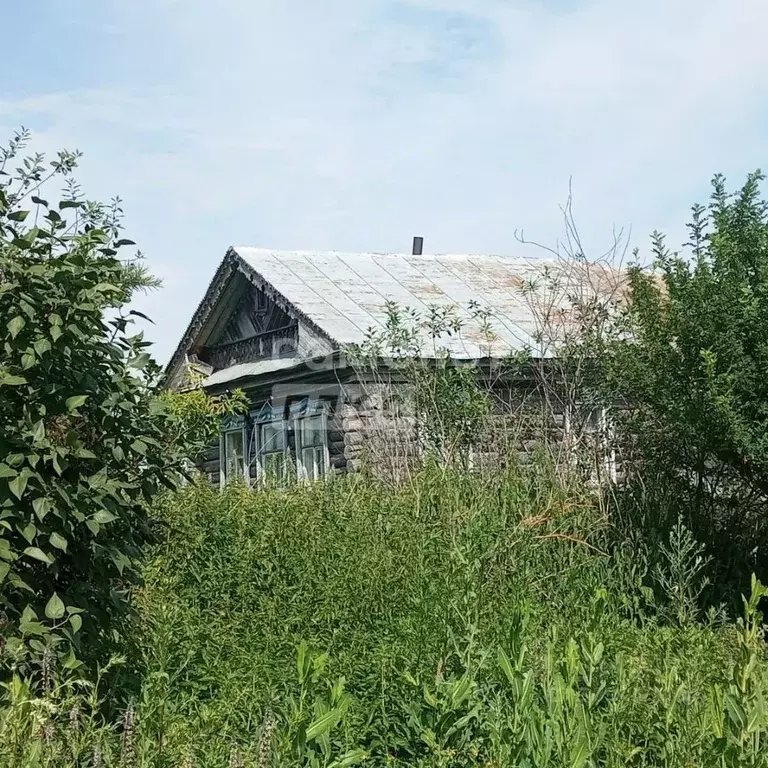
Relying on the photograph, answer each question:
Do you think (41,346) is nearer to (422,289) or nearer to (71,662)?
(71,662)

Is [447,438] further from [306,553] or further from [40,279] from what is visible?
[40,279]

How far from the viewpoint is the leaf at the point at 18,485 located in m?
3.82

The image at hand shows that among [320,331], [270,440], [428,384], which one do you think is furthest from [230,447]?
[428,384]

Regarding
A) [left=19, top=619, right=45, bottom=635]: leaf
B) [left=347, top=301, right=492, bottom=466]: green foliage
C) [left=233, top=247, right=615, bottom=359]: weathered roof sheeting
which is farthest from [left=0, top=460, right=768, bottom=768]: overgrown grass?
[left=233, top=247, right=615, bottom=359]: weathered roof sheeting

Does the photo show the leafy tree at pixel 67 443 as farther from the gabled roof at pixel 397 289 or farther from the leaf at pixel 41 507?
the gabled roof at pixel 397 289

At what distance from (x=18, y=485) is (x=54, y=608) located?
49 centimetres

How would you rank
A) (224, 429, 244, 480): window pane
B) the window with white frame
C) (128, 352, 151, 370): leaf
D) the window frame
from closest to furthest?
1. (128, 352, 151, 370): leaf
2. the window with white frame
3. the window frame
4. (224, 429, 244, 480): window pane

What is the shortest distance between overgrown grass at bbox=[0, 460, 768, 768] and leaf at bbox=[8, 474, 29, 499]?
74 cm

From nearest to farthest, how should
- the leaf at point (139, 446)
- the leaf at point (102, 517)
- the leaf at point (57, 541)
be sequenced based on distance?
the leaf at point (57, 541) < the leaf at point (102, 517) < the leaf at point (139, 446)

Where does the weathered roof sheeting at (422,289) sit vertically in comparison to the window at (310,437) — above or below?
above

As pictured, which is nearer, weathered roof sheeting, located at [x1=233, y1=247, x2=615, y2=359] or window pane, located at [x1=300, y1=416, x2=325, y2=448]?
weathered roof sheeting, located at [x1=233, y1=247, x2=615, y2=359]

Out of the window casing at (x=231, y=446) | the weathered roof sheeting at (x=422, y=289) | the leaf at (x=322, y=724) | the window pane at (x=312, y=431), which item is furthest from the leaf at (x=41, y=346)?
the window casing at (x=231, y=446)

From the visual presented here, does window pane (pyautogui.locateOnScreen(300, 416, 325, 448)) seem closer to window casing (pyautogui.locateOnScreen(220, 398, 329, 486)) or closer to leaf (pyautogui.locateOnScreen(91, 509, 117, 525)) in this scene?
window casing (pyautogui.locateOnScreen(220, 398, 329, 486))

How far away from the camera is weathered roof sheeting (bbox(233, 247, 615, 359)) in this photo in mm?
13172
